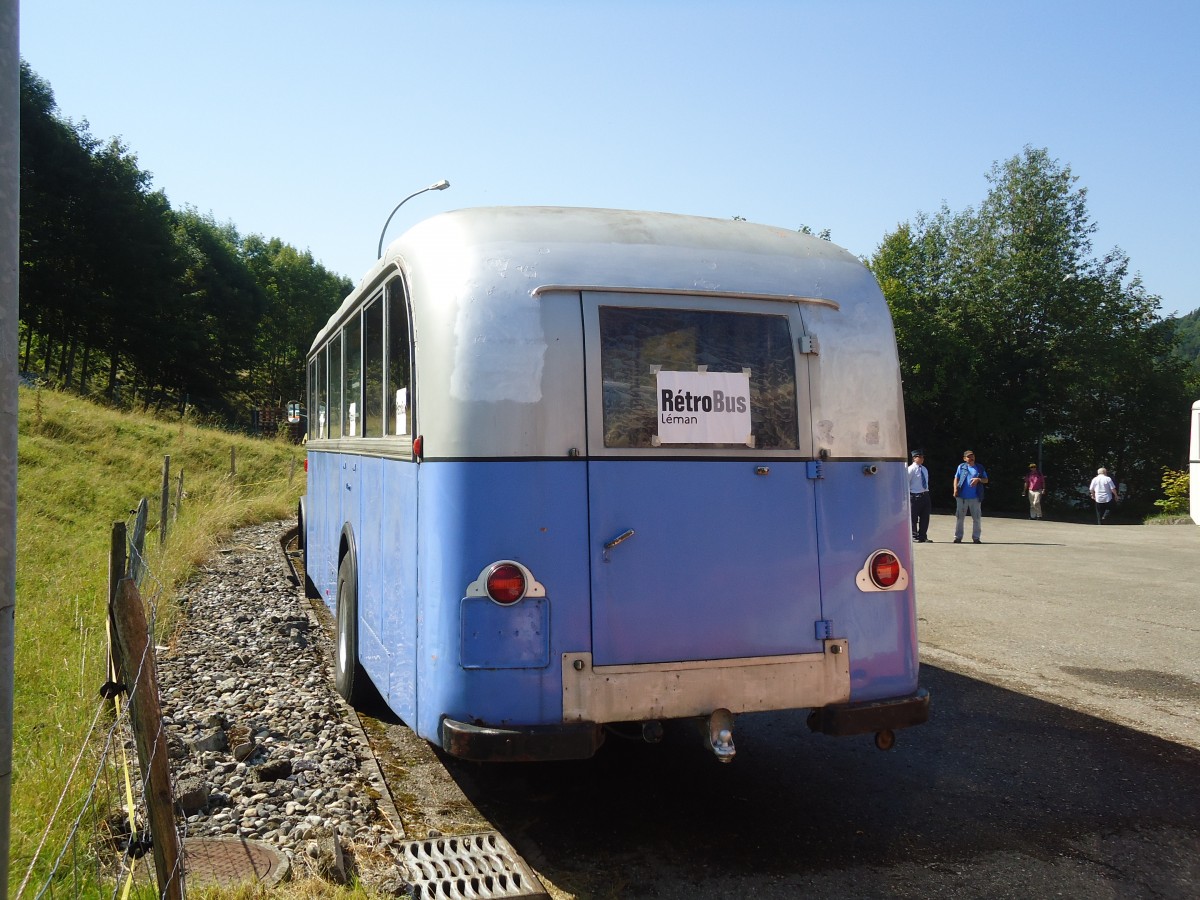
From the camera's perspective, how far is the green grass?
5.28m

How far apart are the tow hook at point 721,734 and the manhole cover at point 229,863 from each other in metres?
1.80

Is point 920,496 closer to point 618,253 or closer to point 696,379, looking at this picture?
point 696,379

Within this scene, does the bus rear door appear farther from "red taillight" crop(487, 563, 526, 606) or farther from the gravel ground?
the gravel ground

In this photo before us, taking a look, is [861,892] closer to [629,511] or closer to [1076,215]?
[629,511]

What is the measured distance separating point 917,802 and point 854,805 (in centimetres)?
33

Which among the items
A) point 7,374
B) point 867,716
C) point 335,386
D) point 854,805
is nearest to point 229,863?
point 7,374

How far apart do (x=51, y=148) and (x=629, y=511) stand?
165ft

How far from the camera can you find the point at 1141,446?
4762 cm

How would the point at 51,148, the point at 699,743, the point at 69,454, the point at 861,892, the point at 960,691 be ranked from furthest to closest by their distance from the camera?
1. the point at 51,148
2. the point at 69,454
3. the point at 960,691
4. the point at 699,743
5. the point at 861,892

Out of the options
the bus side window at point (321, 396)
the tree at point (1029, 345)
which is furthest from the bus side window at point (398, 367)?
the tree at point (1029, 345)

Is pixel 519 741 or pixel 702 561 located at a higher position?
pixel 702 561

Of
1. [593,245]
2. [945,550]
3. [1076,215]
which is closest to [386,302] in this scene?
[593,245]

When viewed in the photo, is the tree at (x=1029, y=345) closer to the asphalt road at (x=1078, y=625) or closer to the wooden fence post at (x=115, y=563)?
the asphalt road at (x=1078, y=625)

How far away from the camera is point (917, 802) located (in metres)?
4.93
